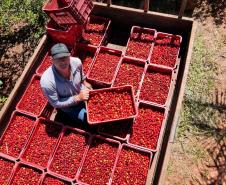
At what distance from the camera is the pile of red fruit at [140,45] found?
19.4 ft

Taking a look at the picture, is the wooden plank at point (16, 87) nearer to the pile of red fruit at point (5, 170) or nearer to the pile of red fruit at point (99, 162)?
the pile of red fruit at point (5, 170)

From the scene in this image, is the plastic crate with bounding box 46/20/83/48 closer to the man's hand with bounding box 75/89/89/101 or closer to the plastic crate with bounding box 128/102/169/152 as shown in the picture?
the man's hand with bounding box 75/89/89/101

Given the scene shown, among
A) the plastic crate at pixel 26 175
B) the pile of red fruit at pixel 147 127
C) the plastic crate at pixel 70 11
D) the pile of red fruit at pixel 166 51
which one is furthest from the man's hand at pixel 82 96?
the pile of red fruit at pixel 166 51

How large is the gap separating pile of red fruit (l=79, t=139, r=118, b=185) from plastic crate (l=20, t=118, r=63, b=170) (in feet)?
1.94

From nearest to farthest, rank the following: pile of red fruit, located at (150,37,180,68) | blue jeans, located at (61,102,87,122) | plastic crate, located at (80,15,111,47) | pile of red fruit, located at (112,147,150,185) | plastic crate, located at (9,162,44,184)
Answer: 1. pile of red fruit, located at (112,147,150,185)
2. plastic crate, located at (9,162,44,184)
3. blue jeans, located at (61,102,87,122)
4. pile of red fruit, located at (150,37,180,68)
5. plastic crate, located at (80,15,111,47)

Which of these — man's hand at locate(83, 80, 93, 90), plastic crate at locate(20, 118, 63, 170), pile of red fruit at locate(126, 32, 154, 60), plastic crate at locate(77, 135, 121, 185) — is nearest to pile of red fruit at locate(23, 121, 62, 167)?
plastic crate at locate(20, 118, 63, 170)

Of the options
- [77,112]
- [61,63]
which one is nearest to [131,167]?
[77,112]

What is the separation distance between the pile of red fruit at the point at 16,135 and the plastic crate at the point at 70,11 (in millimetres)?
1879

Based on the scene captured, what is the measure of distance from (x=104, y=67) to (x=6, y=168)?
2427mm

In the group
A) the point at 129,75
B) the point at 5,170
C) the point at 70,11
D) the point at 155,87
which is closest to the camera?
the point at 5,170

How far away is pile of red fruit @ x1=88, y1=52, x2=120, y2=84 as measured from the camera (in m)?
5.68

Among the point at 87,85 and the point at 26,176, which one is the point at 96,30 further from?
the point at 26,176

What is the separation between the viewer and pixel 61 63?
4.29 m

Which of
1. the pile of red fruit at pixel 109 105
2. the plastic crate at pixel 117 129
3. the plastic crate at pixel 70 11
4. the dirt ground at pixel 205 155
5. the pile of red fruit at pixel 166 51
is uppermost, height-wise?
the plastic crate at pixel 70 11
